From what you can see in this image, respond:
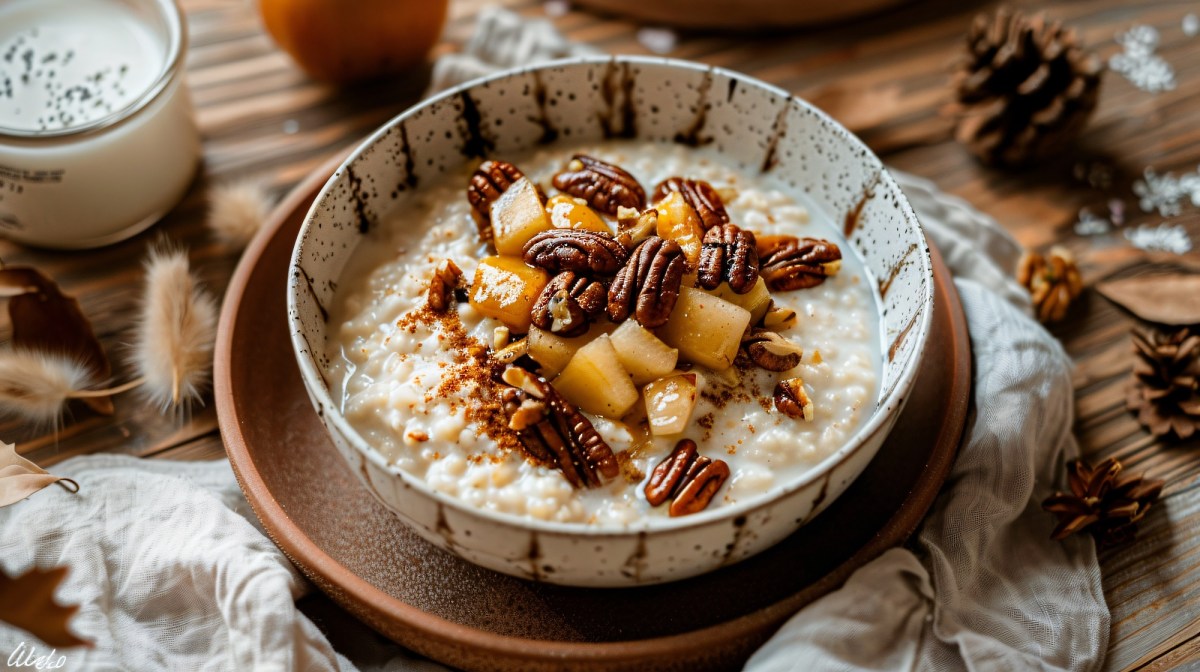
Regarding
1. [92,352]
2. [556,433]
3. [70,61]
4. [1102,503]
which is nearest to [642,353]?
[556,433]

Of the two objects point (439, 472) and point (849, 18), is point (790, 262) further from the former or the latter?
point (849, 18)

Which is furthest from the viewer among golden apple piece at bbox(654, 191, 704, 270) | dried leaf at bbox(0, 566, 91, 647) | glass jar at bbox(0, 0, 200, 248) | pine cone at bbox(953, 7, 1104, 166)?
pine cone at bbox(953, 7, 1104, 166)

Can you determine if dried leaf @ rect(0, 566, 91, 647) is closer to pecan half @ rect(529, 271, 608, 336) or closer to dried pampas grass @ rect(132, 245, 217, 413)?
dried pampas grass @ rect(132, 245, 217, 413)

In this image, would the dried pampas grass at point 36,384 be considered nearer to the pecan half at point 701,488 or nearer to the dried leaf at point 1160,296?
the pecan half at point 701,488

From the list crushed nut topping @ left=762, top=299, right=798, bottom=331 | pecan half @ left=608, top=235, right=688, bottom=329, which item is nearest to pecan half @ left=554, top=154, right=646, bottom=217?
pecan half @ left=608, top=235, right=688, bottom=329

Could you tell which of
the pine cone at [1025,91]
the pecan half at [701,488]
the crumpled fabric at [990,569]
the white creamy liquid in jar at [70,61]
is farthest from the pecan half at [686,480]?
the white creamy liquid in jar at [70,61]

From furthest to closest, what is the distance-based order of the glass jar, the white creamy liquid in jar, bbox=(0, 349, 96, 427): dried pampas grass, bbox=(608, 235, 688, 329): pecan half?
the white creamy liquid in jar < the glass jar < bbox=(0, 349, 96, 427): dried pampas grass < bbox=(608, 235, 688, 329): pecan half
